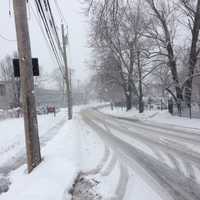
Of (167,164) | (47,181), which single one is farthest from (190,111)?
(47,181)

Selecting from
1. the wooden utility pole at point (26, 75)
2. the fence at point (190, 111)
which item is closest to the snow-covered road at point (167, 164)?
the wooden utility pole at point (26, 75)

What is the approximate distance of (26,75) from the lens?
20.9 ft

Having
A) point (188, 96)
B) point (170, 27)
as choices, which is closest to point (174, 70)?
point (188, 96)

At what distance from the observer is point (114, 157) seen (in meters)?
8.28

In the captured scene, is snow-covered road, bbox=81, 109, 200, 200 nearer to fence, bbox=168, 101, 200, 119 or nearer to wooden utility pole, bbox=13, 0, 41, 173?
wooden utility pole, bbox=13, 0, 41, 173

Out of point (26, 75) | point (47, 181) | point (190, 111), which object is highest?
point (26, 75)

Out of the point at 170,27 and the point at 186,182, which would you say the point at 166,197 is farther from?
the point at 170,27

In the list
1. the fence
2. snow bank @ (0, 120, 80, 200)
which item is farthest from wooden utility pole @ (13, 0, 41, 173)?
the fence

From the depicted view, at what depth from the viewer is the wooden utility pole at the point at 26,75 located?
6.32 m

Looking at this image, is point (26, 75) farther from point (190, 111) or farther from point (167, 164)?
point (190, 111)

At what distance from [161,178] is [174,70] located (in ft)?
57.4

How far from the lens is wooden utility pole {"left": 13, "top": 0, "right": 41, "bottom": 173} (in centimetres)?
632

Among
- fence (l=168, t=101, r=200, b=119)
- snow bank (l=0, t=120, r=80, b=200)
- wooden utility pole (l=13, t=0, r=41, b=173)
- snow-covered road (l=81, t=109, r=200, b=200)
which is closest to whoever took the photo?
snow bank (l=0, t=120, r=80, b=200)

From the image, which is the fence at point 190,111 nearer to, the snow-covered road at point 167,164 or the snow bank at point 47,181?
the snow-covered road at point 167,164
